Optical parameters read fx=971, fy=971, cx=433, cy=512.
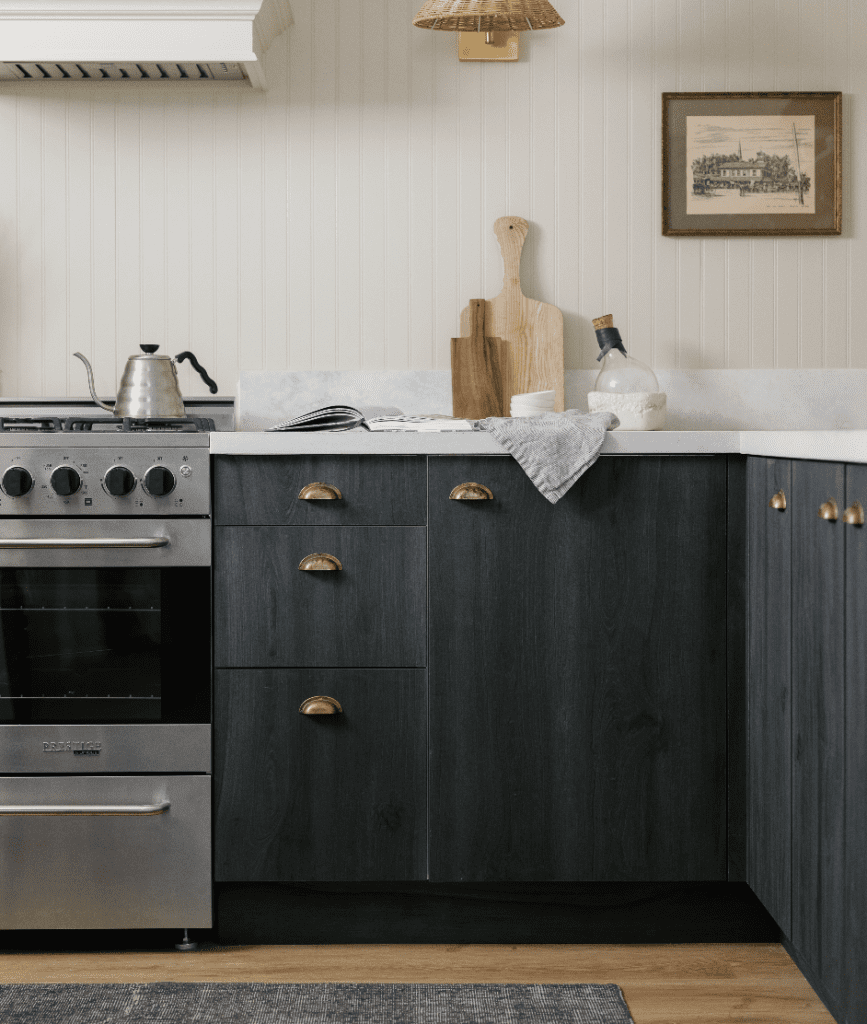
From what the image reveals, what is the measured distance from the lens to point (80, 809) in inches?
72.1

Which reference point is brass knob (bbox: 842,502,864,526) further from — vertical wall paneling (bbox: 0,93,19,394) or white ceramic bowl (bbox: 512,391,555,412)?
vertical wall paneling (bbox: 0,93,19,394)

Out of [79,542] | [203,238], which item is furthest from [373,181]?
[79,542]

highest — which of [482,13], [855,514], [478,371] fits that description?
[482,13]

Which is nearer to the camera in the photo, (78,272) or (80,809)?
(80,809)

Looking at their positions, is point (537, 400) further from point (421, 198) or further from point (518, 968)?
point (518, 968)

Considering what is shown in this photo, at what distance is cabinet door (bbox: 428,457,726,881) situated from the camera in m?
1.84

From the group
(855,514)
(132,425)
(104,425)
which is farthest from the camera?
(104,425)

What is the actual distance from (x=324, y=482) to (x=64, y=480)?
1.59 ft

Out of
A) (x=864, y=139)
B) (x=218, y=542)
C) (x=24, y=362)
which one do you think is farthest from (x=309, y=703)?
(x=864, y=139)

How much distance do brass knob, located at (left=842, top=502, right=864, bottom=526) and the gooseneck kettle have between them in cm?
143

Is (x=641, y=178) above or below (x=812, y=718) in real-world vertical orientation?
above

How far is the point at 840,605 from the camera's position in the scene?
A: 4.55 ft

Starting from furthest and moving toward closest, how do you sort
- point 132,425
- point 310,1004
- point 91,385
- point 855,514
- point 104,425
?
1. point 91,385
2. point 104,425
3. point 132,425
4. point 310,1004
5. point 855,514

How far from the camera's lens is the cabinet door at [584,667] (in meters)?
1.84
